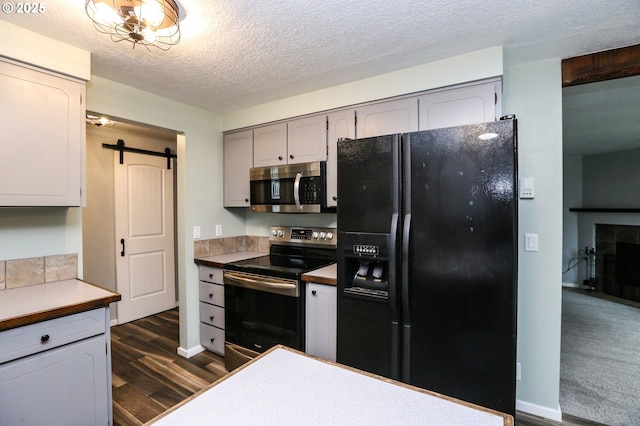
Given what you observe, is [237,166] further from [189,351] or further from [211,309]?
[189,351]

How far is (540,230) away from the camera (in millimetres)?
2002

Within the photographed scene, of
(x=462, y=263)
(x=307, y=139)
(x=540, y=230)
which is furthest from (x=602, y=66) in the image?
(x=307, y=139)

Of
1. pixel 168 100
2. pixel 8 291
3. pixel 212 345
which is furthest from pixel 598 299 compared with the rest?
pixel 8 291

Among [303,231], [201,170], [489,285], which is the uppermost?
[201,170]

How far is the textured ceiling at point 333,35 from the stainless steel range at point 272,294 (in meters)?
1.46

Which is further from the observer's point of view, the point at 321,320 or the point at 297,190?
the point at 297,190

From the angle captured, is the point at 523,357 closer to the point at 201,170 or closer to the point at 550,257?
the point at 550,257

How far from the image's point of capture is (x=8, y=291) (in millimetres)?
1770

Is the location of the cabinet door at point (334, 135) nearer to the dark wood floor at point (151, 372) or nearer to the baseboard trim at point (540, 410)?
the dark wood floor at point (151, 372)

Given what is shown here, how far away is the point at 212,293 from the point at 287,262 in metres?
0.78

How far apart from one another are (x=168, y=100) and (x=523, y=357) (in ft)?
11.4

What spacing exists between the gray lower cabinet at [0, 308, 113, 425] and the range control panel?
1.61m

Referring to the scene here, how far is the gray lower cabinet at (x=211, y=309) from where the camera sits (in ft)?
8.97

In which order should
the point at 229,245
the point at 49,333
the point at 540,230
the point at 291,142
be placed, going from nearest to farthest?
1. the point at 49,333
2. the point at 540,230
3. the point at 291,142
4. the point at 229,245
